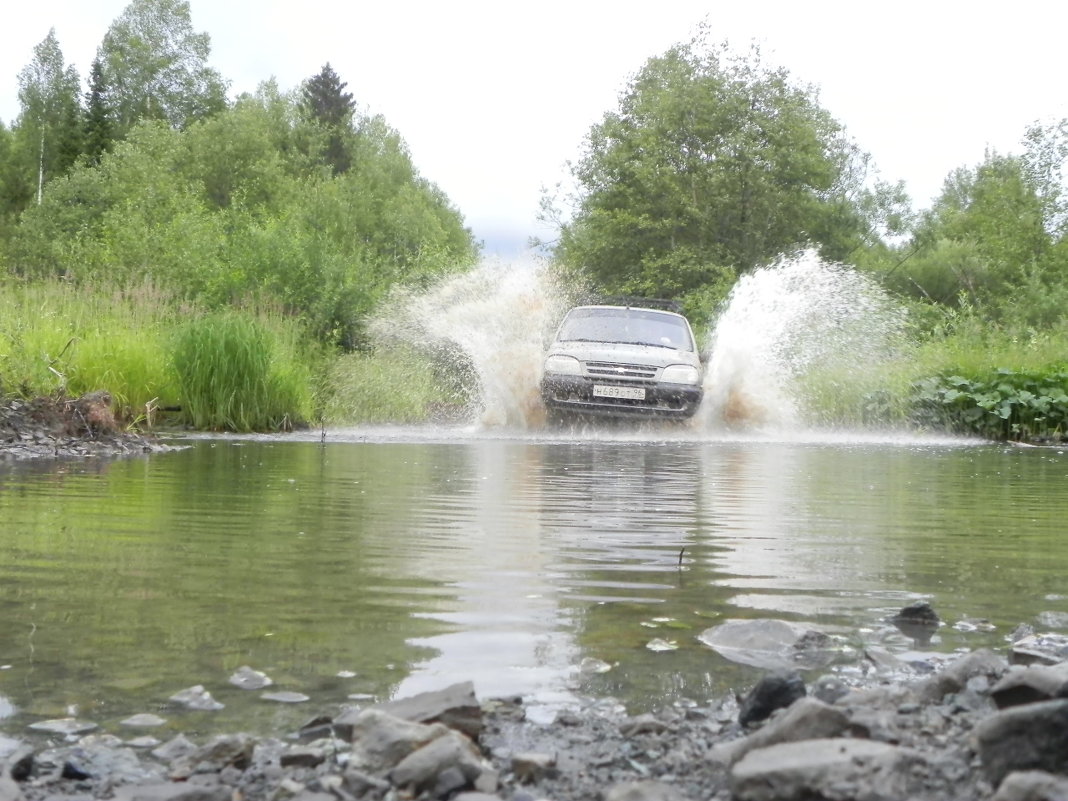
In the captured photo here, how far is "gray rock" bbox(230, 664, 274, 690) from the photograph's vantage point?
10.4 ft

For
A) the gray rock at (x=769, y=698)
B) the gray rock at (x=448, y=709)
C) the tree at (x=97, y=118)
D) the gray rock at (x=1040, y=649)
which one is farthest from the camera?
the tree at (x=97, y=118)

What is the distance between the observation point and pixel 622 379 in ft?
54.9

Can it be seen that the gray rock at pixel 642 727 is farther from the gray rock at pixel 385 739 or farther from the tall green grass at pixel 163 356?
the tall green grass at pixel 163 356

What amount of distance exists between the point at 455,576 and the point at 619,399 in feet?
39.5

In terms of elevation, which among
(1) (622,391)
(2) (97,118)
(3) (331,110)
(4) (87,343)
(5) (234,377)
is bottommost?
(1) (622,391)

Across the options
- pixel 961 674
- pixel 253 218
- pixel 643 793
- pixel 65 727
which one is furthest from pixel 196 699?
pixel 253 218

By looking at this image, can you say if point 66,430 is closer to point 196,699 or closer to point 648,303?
point 648,303

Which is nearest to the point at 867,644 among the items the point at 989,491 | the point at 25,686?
the point at 25,686

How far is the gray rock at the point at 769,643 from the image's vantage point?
11.6ft

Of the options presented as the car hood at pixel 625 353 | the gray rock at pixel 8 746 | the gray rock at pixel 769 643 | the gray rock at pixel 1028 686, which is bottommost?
the gray rock at pixel 8 746

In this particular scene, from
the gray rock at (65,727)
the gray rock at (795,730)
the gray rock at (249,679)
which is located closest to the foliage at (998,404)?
the gray rock at (249,679)

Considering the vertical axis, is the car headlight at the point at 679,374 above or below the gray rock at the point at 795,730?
above

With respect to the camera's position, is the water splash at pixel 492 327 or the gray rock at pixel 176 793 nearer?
the gray rock at pixel 176 793

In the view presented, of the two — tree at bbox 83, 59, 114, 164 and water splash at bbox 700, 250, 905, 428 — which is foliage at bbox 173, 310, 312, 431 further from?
tree at bbox 83, 59, 114, 164
